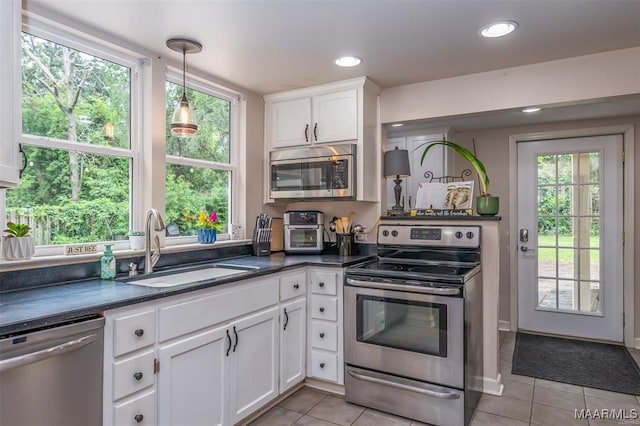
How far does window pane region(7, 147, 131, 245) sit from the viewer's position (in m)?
1.99

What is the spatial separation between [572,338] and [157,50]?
4.27 metres

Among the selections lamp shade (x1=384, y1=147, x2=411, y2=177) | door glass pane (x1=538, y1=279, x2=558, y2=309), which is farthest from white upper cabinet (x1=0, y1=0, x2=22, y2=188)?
door glass pane (x1=538, y1=279, x2=558, y2=309)

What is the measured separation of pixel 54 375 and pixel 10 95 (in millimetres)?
966

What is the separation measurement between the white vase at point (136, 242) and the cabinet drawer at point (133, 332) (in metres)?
0.76

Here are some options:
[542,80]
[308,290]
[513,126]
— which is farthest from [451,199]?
[513,126]

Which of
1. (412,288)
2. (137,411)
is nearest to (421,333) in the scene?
(412,288)

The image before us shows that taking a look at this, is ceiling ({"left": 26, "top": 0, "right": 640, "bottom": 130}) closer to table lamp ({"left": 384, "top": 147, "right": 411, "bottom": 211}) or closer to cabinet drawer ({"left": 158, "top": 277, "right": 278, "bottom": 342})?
Result: table lamp ({"left": 384, "top": 147, "right": 411, "bottom": 211})

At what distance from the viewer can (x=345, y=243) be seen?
316 centimetres

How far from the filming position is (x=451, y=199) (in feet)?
9.57

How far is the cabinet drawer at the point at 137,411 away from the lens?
158 cm

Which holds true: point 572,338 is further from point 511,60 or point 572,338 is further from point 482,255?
point 511,60

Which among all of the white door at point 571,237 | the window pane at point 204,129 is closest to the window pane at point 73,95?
the window pane at point 204,129

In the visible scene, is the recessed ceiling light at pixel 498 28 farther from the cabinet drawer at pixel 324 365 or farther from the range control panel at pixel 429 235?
the cabinet drawer at pixel 324 365

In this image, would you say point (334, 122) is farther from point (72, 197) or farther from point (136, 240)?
point (72, 197)
